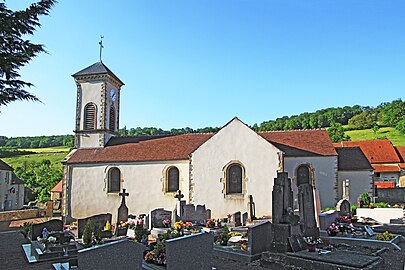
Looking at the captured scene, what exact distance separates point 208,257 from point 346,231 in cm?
866

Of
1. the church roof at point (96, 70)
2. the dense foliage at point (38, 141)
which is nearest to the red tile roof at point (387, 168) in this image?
the church roof at point (96, 70)

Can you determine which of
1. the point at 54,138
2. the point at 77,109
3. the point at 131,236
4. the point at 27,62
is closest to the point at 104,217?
the point at 131,236

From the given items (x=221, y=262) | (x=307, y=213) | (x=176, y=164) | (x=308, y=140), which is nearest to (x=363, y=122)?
(x=308, y=140)

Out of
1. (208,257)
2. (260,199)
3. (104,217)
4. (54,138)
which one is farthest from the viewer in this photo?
(54,138)

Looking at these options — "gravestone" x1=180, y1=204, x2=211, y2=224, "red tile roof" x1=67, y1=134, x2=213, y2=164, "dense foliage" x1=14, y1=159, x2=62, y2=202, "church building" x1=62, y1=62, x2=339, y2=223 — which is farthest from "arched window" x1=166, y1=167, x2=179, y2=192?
"dense foliage" x1=14, y1=159, x2=62, y2=202

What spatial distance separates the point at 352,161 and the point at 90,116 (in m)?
20.7

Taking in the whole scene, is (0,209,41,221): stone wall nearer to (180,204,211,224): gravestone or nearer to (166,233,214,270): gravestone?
(180,204,211,224): gravestone

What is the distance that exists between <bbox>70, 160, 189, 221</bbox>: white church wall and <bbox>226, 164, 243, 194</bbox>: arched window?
2.93 meters

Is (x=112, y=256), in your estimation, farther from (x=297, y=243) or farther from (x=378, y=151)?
(x=378, y=151)

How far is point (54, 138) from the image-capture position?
89.1 metres

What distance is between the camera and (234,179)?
21641 millimetres

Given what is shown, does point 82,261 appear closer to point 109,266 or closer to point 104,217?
point 109,266

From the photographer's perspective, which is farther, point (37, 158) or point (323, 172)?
point (37, 158)

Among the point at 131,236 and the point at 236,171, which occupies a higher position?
the point at 236,171
